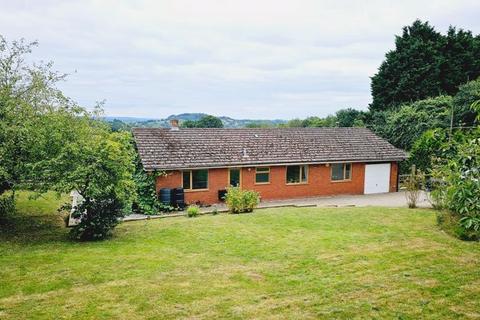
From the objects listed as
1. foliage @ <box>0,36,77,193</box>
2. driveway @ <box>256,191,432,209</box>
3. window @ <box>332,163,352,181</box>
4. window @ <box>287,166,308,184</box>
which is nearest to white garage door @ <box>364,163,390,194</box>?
driveway @ <box>256,191,432,209</box>

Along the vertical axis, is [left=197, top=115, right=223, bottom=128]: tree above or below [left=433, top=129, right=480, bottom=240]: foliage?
above

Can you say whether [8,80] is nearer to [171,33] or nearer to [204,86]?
[171,33]

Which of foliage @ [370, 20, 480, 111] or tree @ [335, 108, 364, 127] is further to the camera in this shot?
tree @ [335, 108, 364, 127]

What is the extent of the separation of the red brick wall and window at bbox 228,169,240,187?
25 cm

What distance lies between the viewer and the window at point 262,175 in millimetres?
22562

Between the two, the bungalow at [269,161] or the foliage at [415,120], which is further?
the foliage at [415,120]

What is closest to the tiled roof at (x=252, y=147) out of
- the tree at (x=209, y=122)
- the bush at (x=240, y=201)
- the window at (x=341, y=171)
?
the window at (x=341, y=171)

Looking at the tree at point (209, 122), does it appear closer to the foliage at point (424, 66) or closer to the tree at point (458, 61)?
the foliage at point (424, 66)

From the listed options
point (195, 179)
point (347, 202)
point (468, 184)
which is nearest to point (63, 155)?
point (195, 179)

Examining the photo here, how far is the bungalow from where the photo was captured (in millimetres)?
21062

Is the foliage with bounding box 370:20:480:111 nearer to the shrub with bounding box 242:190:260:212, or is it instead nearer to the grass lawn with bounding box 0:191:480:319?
the shrub with bounding box 242:190:260:212

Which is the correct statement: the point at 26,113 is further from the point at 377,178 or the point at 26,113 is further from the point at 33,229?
the point at 377,178

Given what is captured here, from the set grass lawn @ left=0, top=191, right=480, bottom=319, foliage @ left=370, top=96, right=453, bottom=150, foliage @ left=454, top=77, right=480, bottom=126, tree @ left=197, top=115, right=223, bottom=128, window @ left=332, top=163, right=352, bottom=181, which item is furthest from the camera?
tree @ left=197, top=115, right=223, bottom=128

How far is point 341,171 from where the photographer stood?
24812 mm
